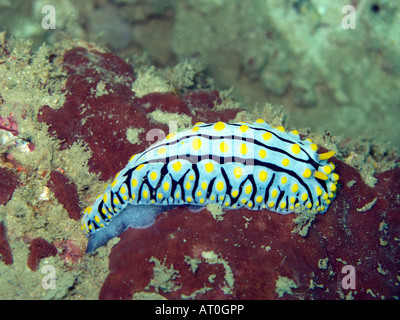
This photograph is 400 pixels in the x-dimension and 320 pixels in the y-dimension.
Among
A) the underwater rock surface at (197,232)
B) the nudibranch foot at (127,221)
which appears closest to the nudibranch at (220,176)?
Result: the nudibranch foot at (127,221)

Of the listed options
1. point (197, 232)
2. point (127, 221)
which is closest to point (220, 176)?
point (197, 232)

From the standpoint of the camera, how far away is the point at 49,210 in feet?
11.9

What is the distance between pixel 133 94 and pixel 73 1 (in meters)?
4.52

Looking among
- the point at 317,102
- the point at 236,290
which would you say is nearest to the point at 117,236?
the point at 236,290

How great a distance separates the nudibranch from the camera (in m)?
3.10

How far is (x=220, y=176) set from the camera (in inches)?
122

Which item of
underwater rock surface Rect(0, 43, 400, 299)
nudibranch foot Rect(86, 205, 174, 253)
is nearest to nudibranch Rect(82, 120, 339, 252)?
nudibranch foot Rect(86, 205, 174, 253)

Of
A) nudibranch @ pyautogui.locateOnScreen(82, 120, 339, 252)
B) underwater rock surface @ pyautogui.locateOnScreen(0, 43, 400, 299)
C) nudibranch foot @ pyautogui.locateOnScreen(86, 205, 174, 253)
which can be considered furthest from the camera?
nudibranch foot @ pyautogui.locateOnScreen(86, 205, 174, 253)

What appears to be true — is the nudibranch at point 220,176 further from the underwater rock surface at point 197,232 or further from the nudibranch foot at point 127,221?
the underwater rock surface at point 197,232

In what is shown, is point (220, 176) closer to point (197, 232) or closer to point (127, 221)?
point (197, 232)

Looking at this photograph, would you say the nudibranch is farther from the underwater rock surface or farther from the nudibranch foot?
the underwater rock surface

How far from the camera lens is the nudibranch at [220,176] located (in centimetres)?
310

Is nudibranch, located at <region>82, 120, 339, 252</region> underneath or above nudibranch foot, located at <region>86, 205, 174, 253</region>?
above
